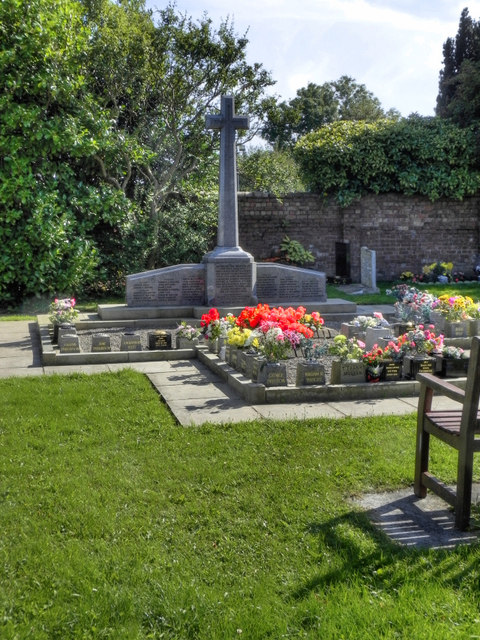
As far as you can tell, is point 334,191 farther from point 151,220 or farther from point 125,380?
point 125,380

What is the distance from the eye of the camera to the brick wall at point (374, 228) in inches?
710

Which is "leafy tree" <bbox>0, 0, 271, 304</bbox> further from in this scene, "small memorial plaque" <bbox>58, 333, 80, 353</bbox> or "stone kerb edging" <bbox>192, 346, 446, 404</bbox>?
"stone kerb edging" <bbox>192, 346, 446, 404</bbox>

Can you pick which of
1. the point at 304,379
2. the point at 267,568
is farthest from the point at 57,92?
the point at 267,568

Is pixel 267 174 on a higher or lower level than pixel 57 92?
lower

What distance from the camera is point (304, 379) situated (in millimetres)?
6828

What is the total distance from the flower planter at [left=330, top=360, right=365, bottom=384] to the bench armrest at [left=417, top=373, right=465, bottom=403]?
2612mm

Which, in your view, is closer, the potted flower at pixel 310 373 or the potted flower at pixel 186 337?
the potted flower at pixel 310 373

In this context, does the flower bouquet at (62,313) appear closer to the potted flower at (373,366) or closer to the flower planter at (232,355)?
the flower planter at (232,355)

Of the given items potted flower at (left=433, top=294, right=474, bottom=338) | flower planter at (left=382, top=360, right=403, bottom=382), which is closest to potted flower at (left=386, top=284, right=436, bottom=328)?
potted flower at (left=433, top=294, right=474, bottom=338)

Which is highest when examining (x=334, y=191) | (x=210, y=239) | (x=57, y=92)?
(x=57, y=92)

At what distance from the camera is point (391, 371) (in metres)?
7.13

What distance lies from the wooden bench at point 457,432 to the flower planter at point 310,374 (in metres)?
2.55

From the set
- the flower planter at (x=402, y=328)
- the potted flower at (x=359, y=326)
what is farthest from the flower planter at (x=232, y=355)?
the flower planter at (x=402, y=328)

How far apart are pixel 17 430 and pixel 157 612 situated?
2.91 metres
